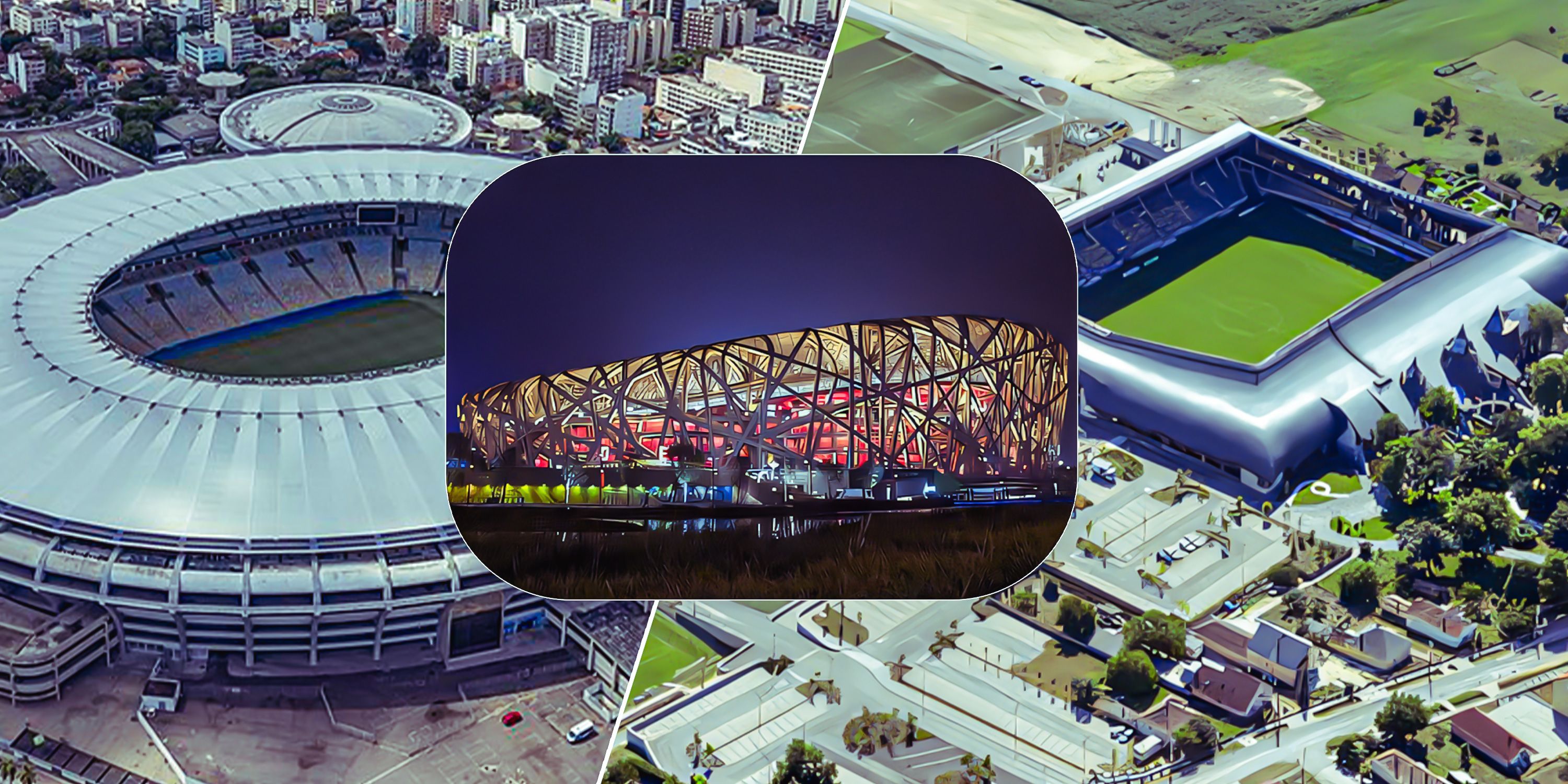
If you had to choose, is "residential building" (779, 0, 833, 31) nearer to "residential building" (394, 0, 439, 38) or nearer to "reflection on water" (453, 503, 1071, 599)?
"residential building" (394, 0, 439, 38)

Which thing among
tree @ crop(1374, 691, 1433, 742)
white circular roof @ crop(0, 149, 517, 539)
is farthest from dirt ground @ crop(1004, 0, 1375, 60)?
white circular roof @ crop(0, 149, 517, 539)

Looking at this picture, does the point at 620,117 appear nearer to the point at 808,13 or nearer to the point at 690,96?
the point at 690,96

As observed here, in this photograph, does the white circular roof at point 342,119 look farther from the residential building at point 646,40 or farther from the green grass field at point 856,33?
the green grass field at point 856,33

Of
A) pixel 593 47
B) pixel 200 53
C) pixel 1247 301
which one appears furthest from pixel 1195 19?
pixel 200 53

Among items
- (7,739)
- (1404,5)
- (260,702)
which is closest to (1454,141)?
(1404,5)

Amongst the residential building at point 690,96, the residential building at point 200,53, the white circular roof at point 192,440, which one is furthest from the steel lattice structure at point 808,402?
the residential building at point 200,53

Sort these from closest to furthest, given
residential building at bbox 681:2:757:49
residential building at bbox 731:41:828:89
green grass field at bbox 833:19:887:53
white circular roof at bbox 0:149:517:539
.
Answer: green grass field at bbox 833:19:887:53
white circular roof at bbox 0:149:517:539
residential building at bbox 731:41:828:89
residential building at bbox 681:2:757:49
